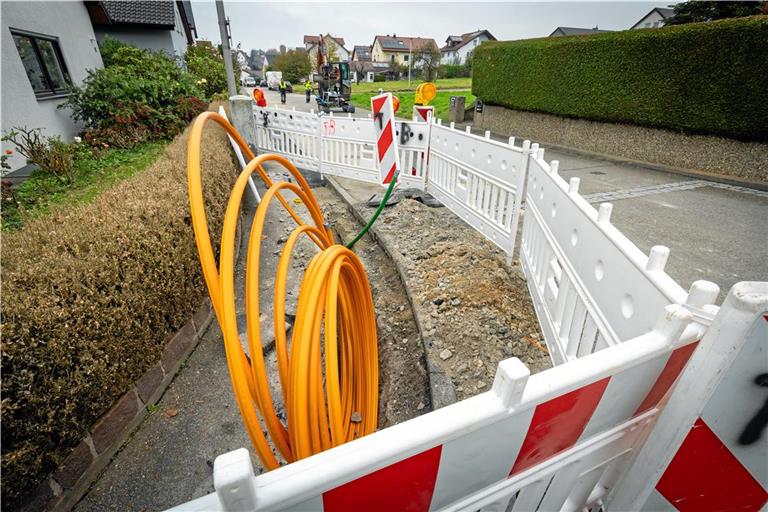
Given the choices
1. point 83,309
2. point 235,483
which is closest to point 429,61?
point 83,309

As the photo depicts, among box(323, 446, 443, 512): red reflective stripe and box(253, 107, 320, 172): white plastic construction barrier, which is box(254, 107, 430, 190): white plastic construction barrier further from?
box(323, 446, 443, 512): red reflective stripe

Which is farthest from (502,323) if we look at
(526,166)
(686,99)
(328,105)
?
(328,105)

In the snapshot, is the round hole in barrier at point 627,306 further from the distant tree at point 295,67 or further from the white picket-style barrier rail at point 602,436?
the distant tree at point 295,67

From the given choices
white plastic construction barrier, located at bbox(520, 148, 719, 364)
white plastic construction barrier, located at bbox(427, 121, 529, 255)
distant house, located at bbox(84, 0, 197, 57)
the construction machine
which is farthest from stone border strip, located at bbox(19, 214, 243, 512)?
the construction machine

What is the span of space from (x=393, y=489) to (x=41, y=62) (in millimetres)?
12254

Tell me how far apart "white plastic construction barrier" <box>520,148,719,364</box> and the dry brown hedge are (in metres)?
2.74

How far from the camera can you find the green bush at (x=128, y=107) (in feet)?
26.2

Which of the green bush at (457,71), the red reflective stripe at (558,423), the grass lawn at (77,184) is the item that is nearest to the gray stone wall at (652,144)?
the red reflective stripe at (558,423)

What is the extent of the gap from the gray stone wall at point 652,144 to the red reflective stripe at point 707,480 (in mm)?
10331

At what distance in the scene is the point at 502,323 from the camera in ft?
10.8

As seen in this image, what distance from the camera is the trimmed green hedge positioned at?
797 centimetres

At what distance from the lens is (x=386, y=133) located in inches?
169

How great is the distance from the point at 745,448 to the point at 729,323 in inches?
17.2

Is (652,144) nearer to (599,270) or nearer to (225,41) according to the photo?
(599,270)
